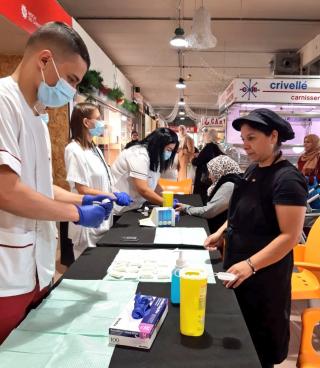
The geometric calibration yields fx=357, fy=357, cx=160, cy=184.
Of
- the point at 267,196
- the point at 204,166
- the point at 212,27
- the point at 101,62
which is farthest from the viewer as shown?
the point at 101,62

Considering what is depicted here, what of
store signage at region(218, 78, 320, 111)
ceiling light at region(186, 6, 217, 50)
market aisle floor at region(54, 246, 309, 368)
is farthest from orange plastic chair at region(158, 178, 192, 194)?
market aisle floor at region(54, 246, 309, 368)

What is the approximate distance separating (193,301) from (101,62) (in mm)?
6680

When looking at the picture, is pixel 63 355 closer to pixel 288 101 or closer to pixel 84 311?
pixel 84 311

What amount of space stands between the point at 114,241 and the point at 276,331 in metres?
0.95

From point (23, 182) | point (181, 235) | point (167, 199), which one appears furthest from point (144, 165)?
point (23, 182)

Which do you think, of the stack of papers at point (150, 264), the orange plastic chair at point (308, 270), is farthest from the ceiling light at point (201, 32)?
the stack of papers at point (150, 264)

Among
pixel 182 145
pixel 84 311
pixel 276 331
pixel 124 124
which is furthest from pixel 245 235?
pixel 124 124

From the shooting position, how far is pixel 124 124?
380 inches

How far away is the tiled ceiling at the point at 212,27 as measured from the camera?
5273 mm

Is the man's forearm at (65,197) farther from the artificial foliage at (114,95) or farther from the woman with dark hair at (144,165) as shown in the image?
the artificial foliage at (114,95)

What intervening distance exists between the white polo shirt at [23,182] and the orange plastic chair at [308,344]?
3.80 feet

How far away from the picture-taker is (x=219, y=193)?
262 cm

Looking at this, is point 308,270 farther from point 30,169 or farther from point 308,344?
point 30,169

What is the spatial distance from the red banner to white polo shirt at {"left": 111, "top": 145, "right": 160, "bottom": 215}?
1.35 meters
